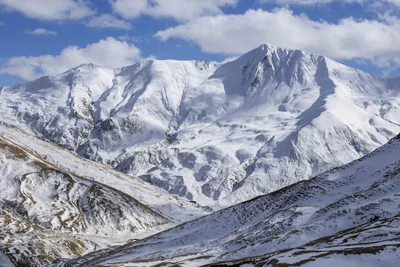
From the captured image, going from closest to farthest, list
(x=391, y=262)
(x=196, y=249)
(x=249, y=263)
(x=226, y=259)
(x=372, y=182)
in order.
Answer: (x=391, y=262)
(x=249, y=263)
(x=226, y=259)
(x=196, y=249)
(x=372, y=182)

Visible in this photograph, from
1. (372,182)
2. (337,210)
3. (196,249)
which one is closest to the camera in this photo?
(337,210)

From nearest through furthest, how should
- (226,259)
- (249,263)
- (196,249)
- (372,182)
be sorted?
1. (249,263)
2. (226,259)
3. (196,249)
4. (372,182)

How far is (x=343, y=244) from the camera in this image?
10694 cm

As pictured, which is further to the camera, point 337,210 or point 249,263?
point 337,210

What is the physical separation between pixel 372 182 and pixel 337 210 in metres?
42.9

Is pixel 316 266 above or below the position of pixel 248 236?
above

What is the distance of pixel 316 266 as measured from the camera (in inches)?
3423

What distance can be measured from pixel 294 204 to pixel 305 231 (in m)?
54.0

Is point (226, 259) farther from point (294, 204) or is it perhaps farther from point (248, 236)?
point (294, 204)

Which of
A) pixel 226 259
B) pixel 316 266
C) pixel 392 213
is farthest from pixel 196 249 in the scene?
pixel 316 266

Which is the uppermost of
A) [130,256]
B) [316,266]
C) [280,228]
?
[316,266]

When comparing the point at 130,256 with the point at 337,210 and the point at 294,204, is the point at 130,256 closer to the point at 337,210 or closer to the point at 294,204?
the point at 294,204

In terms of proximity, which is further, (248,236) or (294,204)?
(294,204)

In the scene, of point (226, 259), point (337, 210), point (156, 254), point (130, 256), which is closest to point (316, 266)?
point (226, 259)
